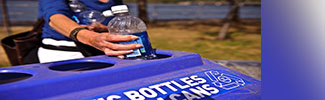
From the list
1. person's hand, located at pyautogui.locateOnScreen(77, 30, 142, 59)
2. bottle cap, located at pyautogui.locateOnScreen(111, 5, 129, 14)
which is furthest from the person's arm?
bottle cap, located at pyautogui.locateOnScreen(111, 5, 129, 14)

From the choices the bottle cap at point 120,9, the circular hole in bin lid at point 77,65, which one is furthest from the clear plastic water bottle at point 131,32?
the circular hole in bin lid at point 77,65

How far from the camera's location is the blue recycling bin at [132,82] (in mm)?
855

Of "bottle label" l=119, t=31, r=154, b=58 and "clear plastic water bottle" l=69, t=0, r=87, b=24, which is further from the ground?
"clear plastic water bottle" l=69, t=0, r=87, b=24

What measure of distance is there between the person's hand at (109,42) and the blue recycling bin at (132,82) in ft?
0.15

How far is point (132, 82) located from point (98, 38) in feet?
1.33

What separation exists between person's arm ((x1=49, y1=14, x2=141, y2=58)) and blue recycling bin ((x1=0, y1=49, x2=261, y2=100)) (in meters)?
0.05

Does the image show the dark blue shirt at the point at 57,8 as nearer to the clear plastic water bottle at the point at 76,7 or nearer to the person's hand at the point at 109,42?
Result: the clear plastic water bottle at the point at 76,7

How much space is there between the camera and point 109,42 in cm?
122

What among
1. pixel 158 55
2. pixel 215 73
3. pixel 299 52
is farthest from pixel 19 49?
pixel 299 52

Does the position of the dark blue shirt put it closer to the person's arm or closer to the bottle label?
the person's arm

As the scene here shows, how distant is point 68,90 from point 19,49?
110cm

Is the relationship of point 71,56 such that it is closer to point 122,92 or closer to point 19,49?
point 19,49

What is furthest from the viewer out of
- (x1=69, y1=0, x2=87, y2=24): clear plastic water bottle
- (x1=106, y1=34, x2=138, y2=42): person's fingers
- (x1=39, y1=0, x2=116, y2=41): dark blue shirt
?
(x1=69, y1=0, x2=87, y2=24): clear plastic water bottle

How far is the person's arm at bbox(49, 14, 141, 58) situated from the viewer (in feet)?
3.74
